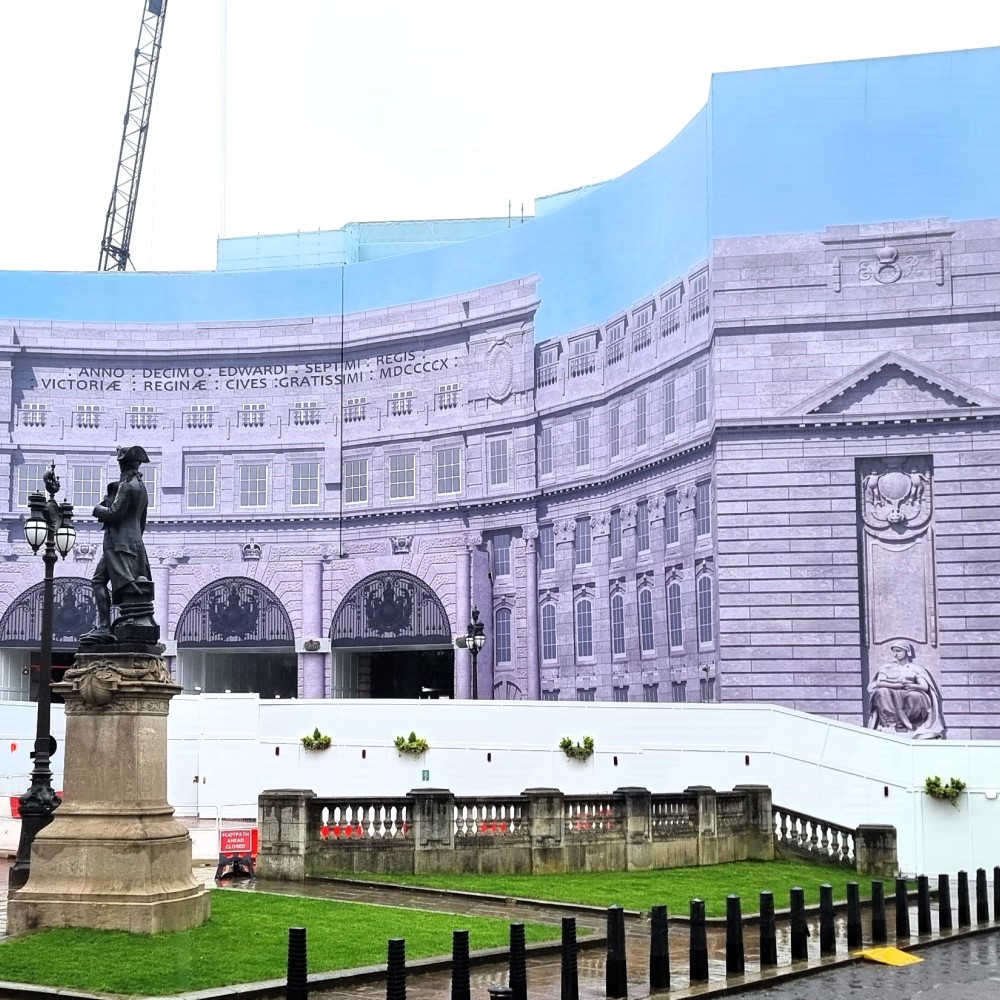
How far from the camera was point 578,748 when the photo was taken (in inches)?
1446

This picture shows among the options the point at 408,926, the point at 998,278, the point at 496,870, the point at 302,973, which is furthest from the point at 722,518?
the point at 302,973

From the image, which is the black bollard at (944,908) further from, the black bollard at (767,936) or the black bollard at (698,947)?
the black bollard at (698,947)

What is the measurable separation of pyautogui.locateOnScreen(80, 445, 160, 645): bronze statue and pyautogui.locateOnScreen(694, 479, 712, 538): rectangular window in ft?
86.9

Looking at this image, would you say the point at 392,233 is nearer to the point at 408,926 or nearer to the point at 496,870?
the point at 496,870

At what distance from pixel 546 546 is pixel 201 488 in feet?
48.6

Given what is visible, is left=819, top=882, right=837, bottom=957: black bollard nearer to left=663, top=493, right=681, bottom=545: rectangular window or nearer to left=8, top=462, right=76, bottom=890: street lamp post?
left=8, top=462, right=76, bottom=890: street lamp post

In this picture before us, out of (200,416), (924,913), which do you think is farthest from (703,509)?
(924,913)

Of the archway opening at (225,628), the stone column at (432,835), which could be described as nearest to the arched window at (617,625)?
the archway opening at (225,628)

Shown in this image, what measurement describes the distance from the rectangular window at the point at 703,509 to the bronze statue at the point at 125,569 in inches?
1043

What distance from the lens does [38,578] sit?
190ft

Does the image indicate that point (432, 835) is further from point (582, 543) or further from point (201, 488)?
point (201, 488)

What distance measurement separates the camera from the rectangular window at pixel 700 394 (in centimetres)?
4391

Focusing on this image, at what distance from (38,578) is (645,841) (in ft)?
123

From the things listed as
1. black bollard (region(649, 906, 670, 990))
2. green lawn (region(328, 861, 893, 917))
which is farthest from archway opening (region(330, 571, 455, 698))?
black bollard (region(649, 906, 670, 990))
